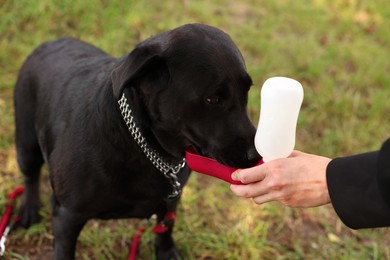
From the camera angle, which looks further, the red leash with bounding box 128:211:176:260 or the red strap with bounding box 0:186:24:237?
the red strap with bounding box 0:186:24:237

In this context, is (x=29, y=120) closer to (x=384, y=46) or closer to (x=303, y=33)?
(x=303, y=33)

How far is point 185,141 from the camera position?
2.18 meters

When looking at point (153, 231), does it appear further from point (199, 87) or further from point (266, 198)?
point (199, 87)

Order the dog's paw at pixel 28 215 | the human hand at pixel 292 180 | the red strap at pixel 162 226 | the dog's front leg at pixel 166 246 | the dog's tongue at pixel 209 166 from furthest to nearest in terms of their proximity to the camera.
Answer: the dog's paw at pixel 28 215, the dog's front leg at pixel 166 246, the red strap at pixel 162 226, the dog's tongue at pixel 209 166, the human hand at pixel 292 180

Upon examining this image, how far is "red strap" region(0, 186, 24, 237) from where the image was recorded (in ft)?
9.78

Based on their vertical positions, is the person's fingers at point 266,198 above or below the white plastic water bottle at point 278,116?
below

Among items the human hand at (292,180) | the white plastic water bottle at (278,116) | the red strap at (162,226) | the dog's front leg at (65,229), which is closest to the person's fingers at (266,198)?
the human hand at (292,180)

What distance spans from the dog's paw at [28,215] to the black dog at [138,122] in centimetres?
45

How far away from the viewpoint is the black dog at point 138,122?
2020 millimetres

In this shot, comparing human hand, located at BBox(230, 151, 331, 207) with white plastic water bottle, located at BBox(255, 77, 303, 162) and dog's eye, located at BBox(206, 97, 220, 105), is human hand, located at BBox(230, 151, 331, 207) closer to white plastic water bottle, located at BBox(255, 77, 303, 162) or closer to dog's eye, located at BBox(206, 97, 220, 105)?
white plastic water bottle, located at BBox(255, 77, 303, 162)

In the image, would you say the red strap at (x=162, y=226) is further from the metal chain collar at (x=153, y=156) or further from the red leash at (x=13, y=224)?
the metal chain collar at (x=153, y=156)

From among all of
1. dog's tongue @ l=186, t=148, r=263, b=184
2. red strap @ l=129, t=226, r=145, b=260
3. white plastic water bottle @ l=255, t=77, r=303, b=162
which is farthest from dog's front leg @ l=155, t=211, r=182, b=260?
white plastic water bottle @ l=255, t=77, r=303, b=162

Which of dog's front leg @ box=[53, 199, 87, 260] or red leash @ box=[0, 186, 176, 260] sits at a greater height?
dog's front leg @ box=[53, 199, 87, 260]

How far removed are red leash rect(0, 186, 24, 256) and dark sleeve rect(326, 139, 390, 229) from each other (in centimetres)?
198
